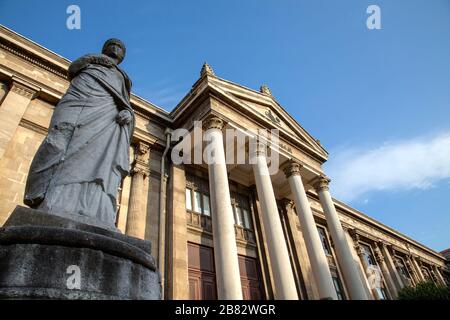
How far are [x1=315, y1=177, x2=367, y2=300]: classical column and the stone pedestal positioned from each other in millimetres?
12282

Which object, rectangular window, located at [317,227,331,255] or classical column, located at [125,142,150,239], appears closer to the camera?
classical column, located at [125,142,150,239]

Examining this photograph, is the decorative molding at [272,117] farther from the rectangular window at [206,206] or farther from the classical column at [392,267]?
the classical column at [392,267]

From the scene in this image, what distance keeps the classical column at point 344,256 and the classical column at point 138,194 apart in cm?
907

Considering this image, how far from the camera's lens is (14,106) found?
888 centimetres

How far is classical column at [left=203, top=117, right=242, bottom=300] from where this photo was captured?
8.10 meters

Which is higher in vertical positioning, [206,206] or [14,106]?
[14,106]

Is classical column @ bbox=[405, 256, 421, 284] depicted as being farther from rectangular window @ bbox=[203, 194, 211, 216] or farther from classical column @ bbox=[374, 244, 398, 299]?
rectangular window @ bbox=[203, 194, 211, 216]

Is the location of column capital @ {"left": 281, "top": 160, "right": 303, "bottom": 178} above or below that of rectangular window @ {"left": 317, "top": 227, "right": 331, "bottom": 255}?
above

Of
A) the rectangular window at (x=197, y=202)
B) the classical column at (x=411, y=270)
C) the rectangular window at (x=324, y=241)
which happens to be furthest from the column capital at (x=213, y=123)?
the classical column at (x=411, y=270)

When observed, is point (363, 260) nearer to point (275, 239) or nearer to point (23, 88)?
point (275, 239)

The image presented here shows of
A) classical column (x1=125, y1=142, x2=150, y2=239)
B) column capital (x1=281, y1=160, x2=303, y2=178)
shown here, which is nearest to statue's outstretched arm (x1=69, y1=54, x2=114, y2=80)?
classical column (x1=125, y1=142, x2=150, y2=239)

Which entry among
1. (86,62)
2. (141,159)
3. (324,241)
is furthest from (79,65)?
(324,241)

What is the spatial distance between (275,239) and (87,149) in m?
8.31
